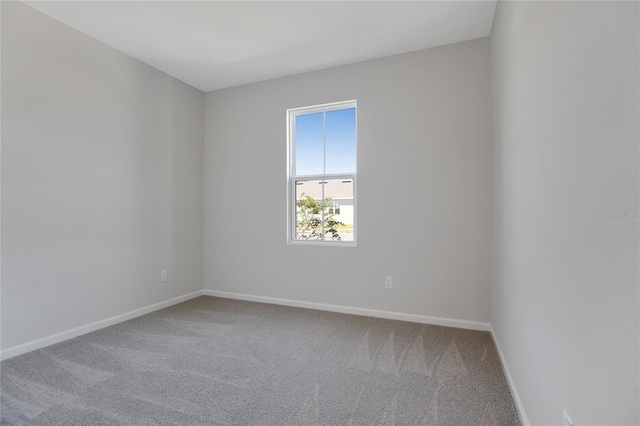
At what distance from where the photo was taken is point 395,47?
2.98 metres

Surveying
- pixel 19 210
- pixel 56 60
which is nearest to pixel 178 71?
pixel 56 60

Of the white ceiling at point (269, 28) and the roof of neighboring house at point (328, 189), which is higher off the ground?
the white ceiling at point (269, 28)

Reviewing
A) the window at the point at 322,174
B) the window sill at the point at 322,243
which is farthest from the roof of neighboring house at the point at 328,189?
the window sill at the point at 322,243

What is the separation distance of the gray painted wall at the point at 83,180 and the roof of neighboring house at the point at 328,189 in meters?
1.52

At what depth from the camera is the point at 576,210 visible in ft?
3.16

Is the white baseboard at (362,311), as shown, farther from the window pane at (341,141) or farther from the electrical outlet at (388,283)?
the window pane at (341,141)

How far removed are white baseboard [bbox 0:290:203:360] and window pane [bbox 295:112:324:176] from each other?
88.5 inches

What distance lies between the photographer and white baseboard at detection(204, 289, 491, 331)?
2828 mm

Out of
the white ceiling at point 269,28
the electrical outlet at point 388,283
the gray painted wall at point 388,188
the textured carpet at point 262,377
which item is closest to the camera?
the textured carpet at point 262,377

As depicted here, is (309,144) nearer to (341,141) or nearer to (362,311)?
(341,141)

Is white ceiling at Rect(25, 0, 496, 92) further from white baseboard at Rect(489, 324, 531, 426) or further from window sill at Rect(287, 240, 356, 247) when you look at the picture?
white baseboard at Rect(489, 324, 531, 426)

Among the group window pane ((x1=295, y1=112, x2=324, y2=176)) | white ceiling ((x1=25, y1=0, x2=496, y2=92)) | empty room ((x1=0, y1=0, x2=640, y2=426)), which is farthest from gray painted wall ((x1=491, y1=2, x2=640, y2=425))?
window pane ((x1=295, y1=112, x2=324, y2=176))

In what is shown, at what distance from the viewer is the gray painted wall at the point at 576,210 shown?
705 millimetres

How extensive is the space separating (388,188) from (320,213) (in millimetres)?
873
